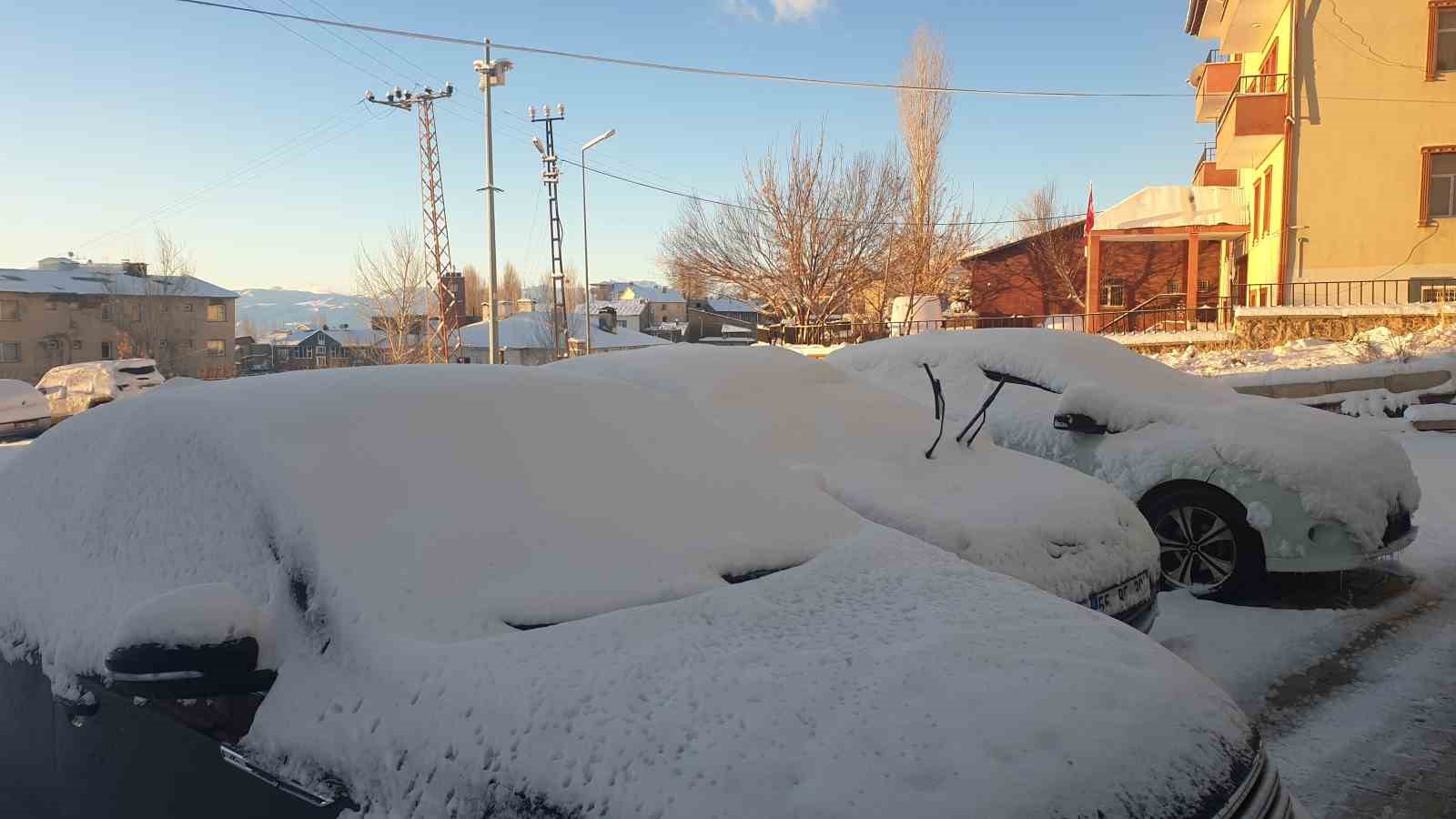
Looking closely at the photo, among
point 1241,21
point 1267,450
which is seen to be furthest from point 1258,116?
point 1267,450

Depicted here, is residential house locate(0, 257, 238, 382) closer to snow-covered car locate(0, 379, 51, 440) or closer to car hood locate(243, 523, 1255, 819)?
snow-covered car locate(0, 379, 51, 440)

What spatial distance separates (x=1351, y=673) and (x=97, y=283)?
61.8 metres

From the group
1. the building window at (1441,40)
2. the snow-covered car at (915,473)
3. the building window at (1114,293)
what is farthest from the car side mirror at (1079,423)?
the building window at (1114,293)

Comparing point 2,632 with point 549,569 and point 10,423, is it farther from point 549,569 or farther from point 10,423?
point 10,423

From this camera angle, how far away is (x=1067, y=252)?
38281 millimetres

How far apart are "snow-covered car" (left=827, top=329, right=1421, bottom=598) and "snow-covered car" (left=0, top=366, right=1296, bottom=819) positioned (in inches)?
119

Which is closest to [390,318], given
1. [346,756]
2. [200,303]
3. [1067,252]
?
[200,303]

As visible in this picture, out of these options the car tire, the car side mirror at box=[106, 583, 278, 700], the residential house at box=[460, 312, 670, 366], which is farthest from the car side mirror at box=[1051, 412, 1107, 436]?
the residential house at box=[460, 312, 670, 366]

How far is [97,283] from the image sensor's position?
52.1 meters

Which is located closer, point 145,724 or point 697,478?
point 145,724

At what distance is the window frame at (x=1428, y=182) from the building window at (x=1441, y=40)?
1.38 m

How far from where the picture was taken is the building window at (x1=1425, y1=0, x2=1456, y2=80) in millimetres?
17656

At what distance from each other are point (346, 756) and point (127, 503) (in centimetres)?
111

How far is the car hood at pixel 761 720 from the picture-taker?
1.44m
